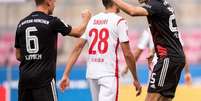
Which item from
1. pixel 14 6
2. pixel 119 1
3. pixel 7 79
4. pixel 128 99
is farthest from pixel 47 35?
pixel 14 6

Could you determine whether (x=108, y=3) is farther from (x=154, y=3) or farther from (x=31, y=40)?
(x=31, y=40)

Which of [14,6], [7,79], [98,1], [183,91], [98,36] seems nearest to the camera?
[98,36]

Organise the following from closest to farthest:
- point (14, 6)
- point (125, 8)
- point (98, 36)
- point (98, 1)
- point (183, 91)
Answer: point (125, 8) → point (98, 36) → point (183, 91) → point (98, 1) → point (14, 6)

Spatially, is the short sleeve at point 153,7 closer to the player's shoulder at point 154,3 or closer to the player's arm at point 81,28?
the player's shoulder at point 154,3

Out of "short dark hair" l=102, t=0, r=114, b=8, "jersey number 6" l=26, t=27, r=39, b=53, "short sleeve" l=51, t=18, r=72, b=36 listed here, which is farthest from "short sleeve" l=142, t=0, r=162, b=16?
"jersey number 6" l=26, t=27, r=39, b=53

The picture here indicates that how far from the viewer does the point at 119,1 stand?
945cm

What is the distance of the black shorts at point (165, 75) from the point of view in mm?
10227

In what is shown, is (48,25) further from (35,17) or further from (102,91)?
(102,91)

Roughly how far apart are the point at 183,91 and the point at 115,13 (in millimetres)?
2636

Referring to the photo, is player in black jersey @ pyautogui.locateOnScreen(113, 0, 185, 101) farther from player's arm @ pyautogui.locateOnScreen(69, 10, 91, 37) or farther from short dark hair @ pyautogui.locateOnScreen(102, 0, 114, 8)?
player's arm @ pyautogui.locateOnScreen(69, 10, 91, 37)

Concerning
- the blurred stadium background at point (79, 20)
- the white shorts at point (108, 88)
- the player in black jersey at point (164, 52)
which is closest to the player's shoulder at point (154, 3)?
the player in black jersey at point (164, 52)

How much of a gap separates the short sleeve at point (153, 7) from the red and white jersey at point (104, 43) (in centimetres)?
57

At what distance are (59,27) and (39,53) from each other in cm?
38

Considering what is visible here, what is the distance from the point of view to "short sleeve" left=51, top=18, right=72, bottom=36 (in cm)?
948
